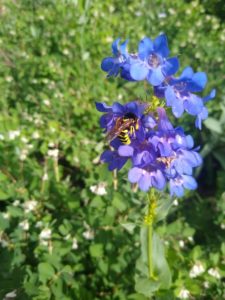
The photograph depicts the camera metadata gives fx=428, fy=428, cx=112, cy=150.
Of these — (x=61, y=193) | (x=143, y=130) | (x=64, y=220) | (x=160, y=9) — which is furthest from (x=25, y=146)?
(x=160, y=9)

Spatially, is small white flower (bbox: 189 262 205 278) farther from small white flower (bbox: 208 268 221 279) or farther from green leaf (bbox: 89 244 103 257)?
green leaf (bbox: 89 244 103 257)

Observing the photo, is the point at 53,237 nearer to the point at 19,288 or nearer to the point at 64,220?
the point at 64,220

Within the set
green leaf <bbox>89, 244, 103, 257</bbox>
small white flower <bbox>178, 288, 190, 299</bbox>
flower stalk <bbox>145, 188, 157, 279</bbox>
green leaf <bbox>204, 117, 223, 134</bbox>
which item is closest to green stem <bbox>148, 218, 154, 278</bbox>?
flower stalk <bbox>145, 188, 157, 279</bbox>

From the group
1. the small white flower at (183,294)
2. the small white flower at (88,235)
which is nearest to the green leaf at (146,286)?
the small white flower at (183,294)

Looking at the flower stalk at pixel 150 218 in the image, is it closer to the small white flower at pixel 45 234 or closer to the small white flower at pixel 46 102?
the small white flower at pixel 45 234

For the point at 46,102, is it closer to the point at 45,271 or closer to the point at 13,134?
the point at 13,134

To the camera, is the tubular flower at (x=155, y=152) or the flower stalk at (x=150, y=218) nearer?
the tubular flower at (x=155, y=152)

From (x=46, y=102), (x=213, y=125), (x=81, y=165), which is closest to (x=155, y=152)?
(x=81, y=165)
